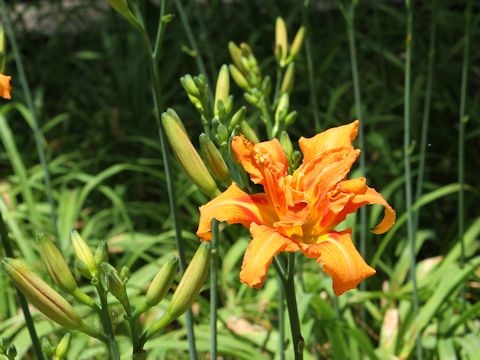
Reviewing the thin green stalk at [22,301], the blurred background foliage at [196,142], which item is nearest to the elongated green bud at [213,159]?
the thin green stalk at [22,301]

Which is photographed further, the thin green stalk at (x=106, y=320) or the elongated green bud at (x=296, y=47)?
the elongated green bud at (x=296, y=47)

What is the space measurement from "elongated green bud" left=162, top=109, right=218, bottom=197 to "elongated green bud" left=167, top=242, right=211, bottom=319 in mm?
165

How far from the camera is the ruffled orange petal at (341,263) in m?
1.25

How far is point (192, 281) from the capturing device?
51.4 inches

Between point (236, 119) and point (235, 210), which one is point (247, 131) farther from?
point (235, 210)

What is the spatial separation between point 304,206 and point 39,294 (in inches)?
17.2

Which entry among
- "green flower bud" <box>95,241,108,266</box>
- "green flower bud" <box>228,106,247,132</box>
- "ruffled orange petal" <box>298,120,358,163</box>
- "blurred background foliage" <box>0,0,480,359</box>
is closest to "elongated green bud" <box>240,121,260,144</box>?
"green flower bud" <box>228,106,247,132</box>

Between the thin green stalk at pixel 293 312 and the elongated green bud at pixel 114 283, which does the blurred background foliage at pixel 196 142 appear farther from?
the elongated green bud at pixel 114 283

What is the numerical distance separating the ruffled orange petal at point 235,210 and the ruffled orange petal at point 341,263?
118 millimetres

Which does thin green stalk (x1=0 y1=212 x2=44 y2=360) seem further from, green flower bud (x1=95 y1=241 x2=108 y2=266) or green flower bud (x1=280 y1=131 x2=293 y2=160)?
green flower bud (x1=280 y1=131 x2=293 y2=160)

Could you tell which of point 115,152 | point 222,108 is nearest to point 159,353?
point 222,108

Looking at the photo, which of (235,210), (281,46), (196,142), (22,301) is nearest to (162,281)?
(235,210)

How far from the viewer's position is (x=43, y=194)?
4.38 m

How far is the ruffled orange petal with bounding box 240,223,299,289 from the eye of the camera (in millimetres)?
1229
